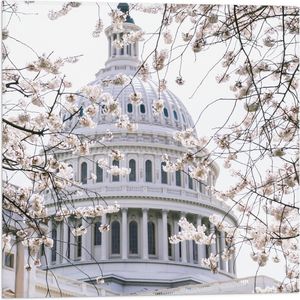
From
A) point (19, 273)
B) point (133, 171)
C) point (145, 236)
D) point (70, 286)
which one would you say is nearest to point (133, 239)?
point (145, 236)

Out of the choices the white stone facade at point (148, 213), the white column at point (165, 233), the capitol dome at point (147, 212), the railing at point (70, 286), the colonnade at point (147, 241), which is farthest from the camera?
the white column at point (165, 233)

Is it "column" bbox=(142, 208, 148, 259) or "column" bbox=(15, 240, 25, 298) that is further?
"column" bbox=(142, 208, 148, 259)

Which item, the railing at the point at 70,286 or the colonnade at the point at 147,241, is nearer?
the railing at the point at 70,286

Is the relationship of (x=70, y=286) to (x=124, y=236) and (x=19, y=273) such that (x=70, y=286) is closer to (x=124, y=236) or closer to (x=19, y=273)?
(x=19, y=273)

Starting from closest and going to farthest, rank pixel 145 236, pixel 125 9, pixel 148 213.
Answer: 1. pixel 125 9
2. pixel 145 236
3. pixel 148 213

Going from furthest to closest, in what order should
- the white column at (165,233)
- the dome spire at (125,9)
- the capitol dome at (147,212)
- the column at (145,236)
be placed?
the column at (145,236) < the white column at (165,233) < the capitol dome at (147,212) < the dome spire at (125,9)

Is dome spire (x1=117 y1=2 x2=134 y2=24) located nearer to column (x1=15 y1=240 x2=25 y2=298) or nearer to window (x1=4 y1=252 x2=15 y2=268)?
column (x1=15 y1=240 x2=25 y2=298)

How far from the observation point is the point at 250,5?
7.94 m

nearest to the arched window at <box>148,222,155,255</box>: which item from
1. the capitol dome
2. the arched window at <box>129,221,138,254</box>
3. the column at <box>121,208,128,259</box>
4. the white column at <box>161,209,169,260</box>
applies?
the capitol dome

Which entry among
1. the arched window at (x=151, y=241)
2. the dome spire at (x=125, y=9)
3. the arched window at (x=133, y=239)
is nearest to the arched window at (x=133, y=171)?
the arched window at (x=151, y=241)

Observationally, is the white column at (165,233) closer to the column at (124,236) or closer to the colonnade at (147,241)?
the colonnade at (147,241)

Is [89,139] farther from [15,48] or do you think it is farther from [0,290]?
[0,290]

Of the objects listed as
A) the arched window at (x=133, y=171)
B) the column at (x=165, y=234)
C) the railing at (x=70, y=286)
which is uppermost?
the arched window at (x=133, y=171)

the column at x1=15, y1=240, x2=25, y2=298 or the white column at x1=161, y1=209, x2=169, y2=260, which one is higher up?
the white column at x1=161, y1=209, x2=169, y2=260
